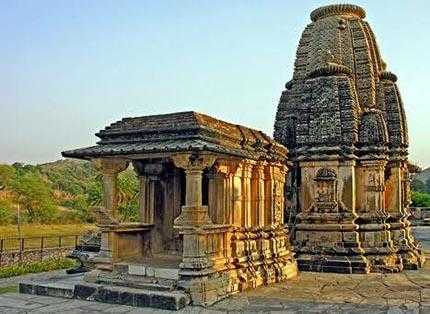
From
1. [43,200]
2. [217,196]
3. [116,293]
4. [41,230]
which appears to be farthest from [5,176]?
[116,293]

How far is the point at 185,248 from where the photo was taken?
9.48 meters

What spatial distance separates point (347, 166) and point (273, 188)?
3.28 m

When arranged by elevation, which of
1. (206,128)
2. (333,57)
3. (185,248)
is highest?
(333,57)

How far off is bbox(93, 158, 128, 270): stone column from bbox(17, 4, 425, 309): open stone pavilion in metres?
0.02

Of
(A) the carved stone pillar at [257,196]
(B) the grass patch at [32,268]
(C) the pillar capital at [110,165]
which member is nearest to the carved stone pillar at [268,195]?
(A) the carved stone pillar at [257,196]

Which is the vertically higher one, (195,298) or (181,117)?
(181,117)

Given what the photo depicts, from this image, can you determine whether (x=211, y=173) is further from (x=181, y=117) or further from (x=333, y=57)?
(x=333, y=57)

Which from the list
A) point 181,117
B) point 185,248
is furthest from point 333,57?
point 185,248

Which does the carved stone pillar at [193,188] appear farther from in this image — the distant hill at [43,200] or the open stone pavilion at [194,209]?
the distant hill at [43,200]

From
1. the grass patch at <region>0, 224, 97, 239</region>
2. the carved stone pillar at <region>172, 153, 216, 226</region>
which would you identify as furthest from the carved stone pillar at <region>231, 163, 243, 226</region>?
the grass patch at <region>0, 224, 97, 239</region>

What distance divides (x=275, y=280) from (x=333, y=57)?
24.5 ft

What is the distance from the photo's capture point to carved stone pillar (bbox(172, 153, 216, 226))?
951 cm

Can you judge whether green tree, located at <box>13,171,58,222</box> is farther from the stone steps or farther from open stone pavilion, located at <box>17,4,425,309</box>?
the stone steps

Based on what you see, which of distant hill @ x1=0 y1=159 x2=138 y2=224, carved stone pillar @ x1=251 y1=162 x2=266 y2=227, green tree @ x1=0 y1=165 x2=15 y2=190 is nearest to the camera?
carved stone pillar @ x1=251 y1=162 x2=266 y2=227
